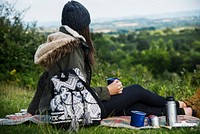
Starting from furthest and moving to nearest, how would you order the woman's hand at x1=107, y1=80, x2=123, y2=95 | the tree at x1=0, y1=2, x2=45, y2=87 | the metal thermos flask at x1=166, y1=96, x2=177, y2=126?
1. the tree at x1=0, y1=2, x2=45, y2=87
2. the woman's hand at x1=107, y1=80, x2=123, y2=95
3. the metal thermos flask at x1=166, y1=96, x2=177, y2=126

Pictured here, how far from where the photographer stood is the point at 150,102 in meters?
4.25

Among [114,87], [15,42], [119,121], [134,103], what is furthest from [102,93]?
[15,42]

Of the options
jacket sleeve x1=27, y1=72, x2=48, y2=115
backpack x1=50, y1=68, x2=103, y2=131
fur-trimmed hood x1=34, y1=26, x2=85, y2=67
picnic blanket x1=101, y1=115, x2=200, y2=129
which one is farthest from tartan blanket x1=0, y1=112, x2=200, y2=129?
fur-trimmed hood x1=34, y1=26, x2=85, y2=67

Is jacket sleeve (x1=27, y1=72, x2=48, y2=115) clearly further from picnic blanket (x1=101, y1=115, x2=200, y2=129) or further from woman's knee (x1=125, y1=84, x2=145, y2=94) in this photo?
woman's knee (x1=125, y1=84, x2=145, y2=94)

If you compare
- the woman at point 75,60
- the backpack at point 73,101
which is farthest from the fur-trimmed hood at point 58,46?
the backpack at point 73,101

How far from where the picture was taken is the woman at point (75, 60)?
3.73 meters


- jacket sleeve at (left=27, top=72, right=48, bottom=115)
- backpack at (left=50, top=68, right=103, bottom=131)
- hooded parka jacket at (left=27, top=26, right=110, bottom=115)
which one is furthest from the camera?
jacket sleeve at (left=27, top=72, right=48, bottom=115)

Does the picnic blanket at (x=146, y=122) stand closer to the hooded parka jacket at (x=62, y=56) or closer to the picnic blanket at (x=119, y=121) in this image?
the picnic blanket at (x=119, y=121)

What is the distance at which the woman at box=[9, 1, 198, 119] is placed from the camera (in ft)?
12.2

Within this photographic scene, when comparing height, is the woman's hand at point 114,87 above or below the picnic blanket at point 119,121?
above

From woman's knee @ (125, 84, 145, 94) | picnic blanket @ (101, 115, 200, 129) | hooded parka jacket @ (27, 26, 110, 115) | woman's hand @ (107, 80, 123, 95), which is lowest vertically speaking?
picnic blanket @ (101, 115, 200, 129)

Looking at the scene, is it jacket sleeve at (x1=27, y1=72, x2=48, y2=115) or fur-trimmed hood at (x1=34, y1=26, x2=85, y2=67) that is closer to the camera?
fur-trimmed hood at (x1=34, y1=26, x2=85, y2=67)

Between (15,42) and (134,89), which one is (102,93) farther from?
(15,42)

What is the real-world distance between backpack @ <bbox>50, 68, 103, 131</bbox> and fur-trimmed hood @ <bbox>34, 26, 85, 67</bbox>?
16cm
